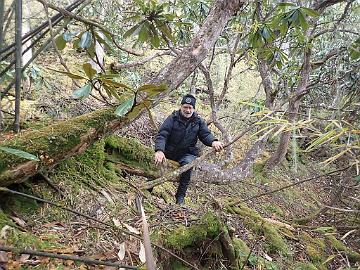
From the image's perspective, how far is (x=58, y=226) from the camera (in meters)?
2.21

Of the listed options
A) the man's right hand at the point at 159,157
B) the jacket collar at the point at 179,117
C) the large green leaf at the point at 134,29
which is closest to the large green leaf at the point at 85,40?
the large green leaf at the point at 134,29

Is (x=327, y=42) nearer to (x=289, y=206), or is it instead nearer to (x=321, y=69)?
(x=321, y=69)

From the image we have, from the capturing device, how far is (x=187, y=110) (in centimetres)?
387

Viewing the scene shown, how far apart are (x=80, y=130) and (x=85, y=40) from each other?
636 mm

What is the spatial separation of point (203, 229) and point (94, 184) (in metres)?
1.06

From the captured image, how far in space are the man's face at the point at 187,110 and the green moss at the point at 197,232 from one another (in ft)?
5.72

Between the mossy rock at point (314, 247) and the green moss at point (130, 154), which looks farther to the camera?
the mossy rock at point (314, 247)

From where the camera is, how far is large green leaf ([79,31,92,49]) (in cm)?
211

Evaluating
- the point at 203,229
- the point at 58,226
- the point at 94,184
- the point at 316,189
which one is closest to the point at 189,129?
the point at 94,184

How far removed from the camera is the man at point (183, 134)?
12.6 feet

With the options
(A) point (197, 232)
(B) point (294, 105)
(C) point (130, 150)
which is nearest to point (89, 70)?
(A) point (197, 232)

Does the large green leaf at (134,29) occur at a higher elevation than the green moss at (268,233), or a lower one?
higher

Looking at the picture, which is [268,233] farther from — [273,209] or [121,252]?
[273,209]

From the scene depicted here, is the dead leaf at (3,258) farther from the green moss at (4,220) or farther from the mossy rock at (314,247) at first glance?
the mossy rock at (314,247)
